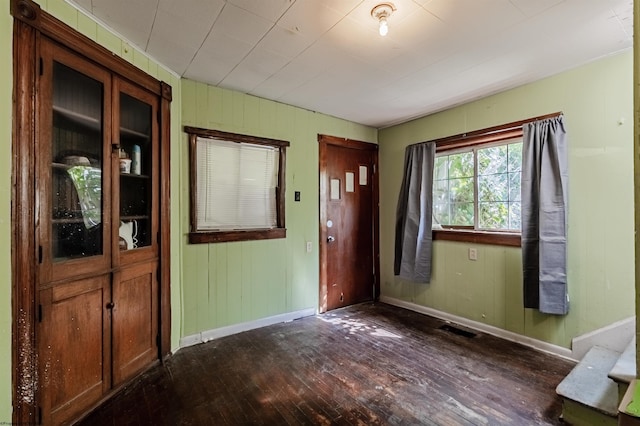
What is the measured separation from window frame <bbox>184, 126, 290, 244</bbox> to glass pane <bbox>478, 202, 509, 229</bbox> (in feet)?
7.12

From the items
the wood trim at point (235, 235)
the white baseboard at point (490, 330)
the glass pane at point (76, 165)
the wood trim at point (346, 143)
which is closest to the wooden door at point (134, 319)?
the glass pane at point (76, 165)

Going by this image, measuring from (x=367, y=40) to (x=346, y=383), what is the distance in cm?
247

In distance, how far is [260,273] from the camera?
3162 mm

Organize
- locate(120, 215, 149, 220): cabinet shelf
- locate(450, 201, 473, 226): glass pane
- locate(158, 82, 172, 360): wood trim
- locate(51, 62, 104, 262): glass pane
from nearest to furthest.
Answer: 1. locate(51, 62, 104, 262): glass pane
2. locate(120, 215, 149, 220): cabinet shelf
3. locate(158, 82, 172, 360): wood trim
4. locate(450, 201, 473, 226): glass pane

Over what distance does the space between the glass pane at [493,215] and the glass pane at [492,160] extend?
0.35 metres

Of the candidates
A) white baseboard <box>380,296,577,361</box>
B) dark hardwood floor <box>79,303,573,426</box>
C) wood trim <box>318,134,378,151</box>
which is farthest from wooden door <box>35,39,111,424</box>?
white baseboard <box>380,296,577,361</box>

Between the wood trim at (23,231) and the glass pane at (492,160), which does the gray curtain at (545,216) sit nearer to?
the glass pane at (492,160)

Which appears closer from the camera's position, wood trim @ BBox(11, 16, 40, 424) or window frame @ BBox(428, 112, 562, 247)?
wood trim @ BBox(11, 16, 40, 424)

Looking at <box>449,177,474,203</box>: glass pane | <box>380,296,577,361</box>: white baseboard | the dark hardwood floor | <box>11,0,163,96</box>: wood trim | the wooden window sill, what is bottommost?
the dark hardwood floor

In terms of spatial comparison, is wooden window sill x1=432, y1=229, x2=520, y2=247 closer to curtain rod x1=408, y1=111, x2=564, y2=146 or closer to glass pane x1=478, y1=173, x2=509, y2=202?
glass pane x1=478, y1=173, x2=509, y2=202

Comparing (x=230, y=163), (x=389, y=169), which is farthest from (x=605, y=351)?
(x=230, y=163)

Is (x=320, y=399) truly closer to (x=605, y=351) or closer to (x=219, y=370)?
(x=219, y=370)

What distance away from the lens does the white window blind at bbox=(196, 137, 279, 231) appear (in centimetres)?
282

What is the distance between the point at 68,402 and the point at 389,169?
3.81 m
